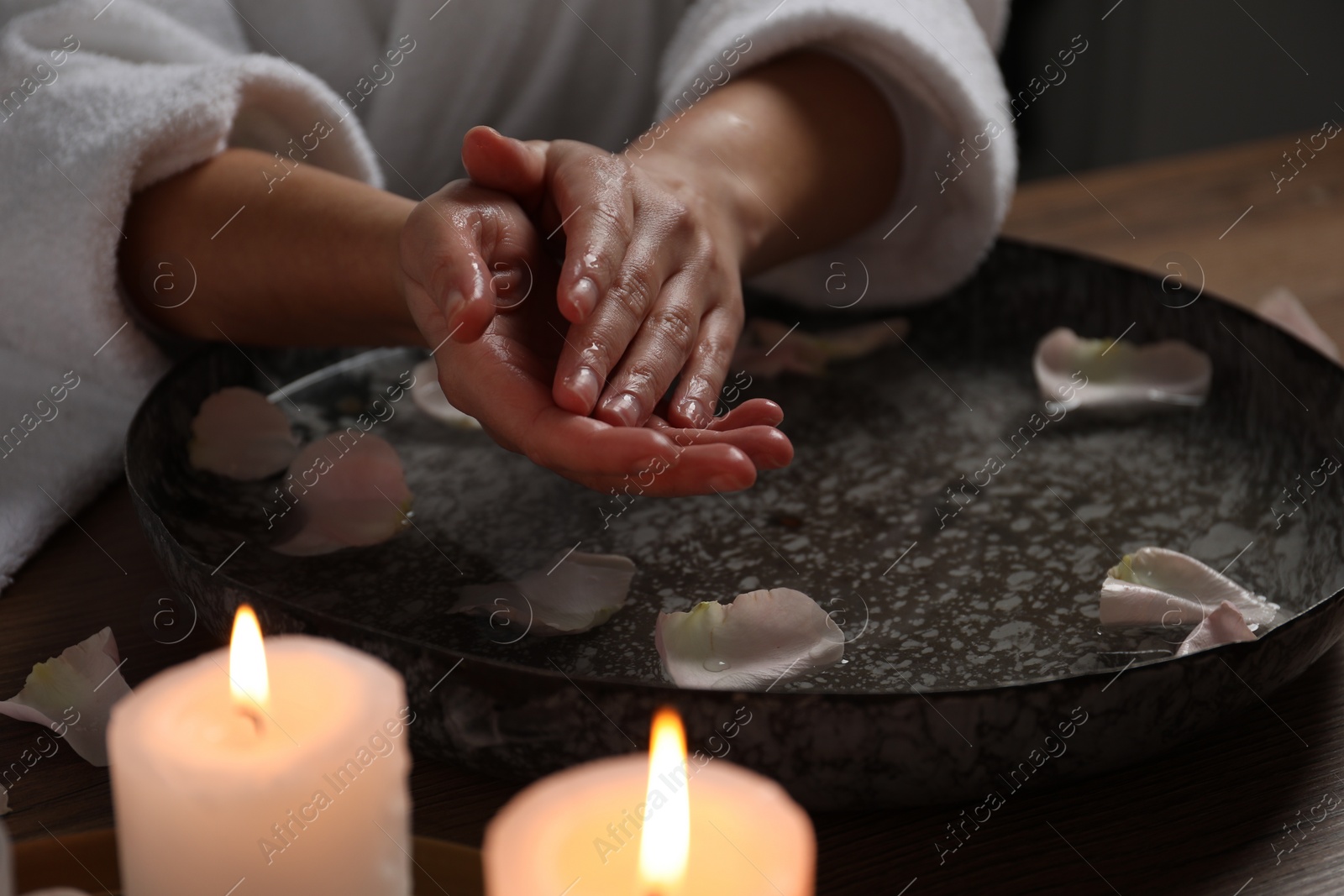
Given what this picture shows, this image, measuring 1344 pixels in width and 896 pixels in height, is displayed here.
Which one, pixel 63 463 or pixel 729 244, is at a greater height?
pixel 729 244

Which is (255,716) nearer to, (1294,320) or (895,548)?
(895,548)

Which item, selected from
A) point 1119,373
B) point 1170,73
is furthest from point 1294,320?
point 1170,73

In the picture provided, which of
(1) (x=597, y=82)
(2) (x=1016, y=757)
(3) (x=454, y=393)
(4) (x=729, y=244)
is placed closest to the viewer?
(2) (x=1016, y=757)

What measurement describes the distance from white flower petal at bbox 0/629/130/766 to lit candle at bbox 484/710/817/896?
0.74 ft

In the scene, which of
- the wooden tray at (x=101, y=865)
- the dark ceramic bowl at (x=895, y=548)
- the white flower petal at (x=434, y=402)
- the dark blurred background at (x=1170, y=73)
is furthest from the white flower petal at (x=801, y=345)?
the dark blurred background at (x=1170, y=73)

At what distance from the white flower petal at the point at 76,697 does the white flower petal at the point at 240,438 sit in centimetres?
13

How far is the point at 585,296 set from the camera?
455mm

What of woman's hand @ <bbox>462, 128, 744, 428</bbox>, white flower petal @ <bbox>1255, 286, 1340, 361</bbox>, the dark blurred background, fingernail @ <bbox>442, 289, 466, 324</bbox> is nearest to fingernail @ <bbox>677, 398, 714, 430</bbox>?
woman's hand @ <bbox>462, 128, 744, 428</bbox>

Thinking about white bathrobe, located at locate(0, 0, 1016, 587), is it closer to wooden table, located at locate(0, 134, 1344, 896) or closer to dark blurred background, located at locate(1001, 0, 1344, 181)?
wooden table, located at locate(0, 134, 1344, 896)

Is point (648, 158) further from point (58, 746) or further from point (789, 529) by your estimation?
point (58, 746)

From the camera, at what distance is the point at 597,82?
0.88m

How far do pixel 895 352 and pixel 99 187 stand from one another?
17.2 inches

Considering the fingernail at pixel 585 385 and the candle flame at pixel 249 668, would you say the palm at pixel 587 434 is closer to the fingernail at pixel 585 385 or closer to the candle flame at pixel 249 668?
the fingernail at pixel 585 385

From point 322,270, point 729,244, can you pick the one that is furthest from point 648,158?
point 322,270
